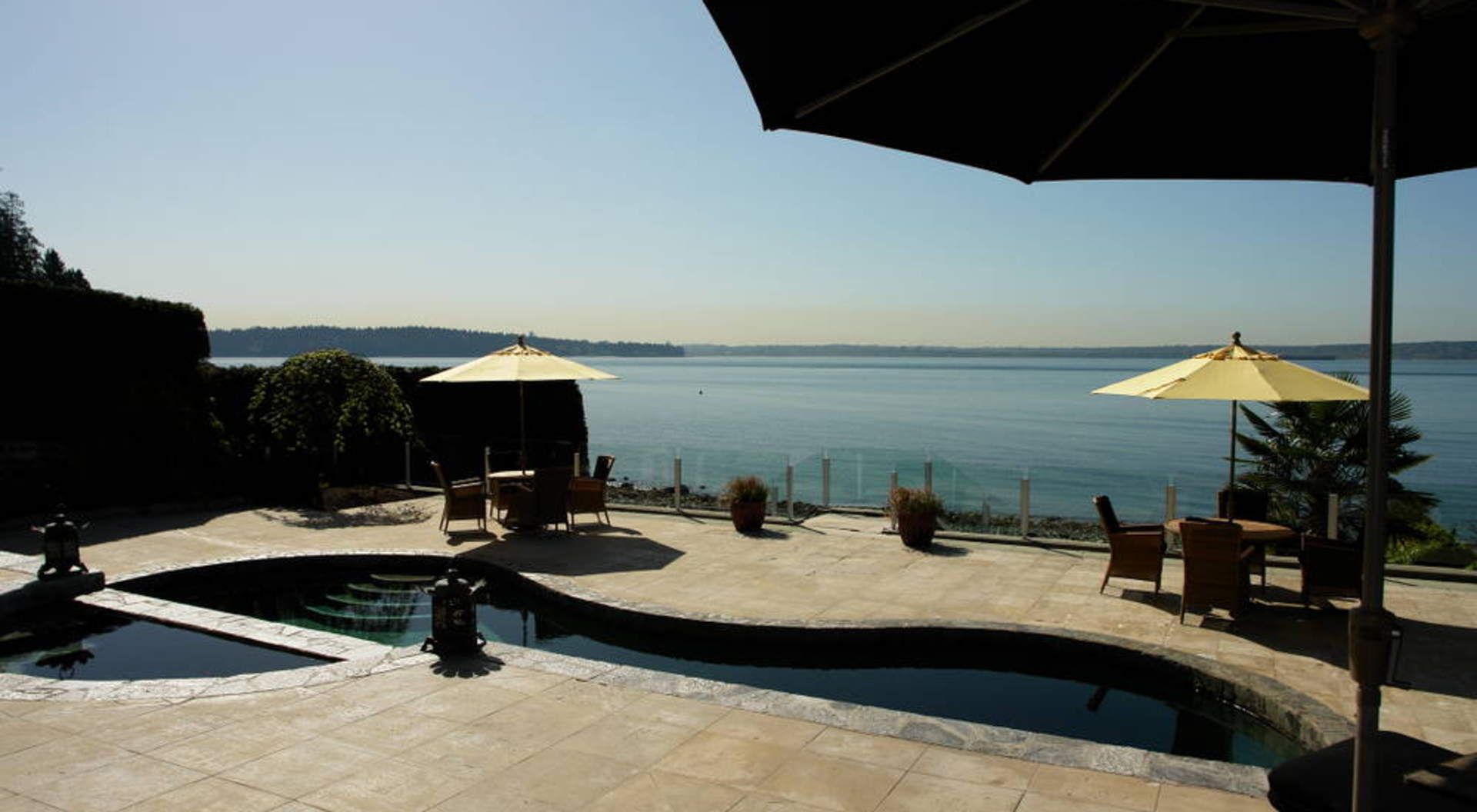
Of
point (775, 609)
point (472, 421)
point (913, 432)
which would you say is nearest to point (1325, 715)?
point (775, 609)

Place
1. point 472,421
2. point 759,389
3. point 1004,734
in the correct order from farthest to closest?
point 759,389 < point 472,421 < point 1004,734

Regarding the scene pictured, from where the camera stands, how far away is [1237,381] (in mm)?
7332

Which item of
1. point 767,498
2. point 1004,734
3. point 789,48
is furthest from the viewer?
point 767,498

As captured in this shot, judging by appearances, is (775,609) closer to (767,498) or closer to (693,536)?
(693,536)

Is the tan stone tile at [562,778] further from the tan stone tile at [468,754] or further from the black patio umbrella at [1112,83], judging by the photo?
the black patio umbrella at [1112,83]

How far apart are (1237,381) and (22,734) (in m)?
8.68

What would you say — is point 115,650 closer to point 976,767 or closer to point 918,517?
point 976,767

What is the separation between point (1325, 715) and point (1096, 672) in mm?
1531

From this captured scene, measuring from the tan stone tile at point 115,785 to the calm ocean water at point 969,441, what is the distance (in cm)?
896

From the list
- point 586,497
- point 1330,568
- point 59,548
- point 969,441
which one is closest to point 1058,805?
point 1330,568

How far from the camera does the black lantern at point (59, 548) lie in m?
7.99

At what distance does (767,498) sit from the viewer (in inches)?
470

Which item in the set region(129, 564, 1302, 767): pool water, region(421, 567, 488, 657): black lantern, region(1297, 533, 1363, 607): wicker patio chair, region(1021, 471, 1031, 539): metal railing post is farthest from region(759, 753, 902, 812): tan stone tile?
region(1021, 471, 1031, 539): metal railing post

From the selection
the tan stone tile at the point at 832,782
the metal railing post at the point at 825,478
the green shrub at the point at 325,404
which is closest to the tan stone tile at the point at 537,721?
the tan stone tile at the point at 832,782
